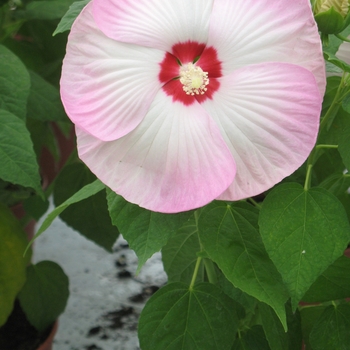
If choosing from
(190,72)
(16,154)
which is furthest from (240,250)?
(16,154)

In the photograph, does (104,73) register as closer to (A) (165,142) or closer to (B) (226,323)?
(A) (165,142)

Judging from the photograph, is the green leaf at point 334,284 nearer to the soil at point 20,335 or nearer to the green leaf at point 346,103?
the green leaf at point 346,103

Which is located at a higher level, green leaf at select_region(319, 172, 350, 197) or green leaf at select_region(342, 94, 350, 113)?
green leaf at select_region(342, 94, 350, 113)

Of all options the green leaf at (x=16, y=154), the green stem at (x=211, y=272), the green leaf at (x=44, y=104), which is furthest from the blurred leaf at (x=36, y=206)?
the green stem at (x=211, y=272)

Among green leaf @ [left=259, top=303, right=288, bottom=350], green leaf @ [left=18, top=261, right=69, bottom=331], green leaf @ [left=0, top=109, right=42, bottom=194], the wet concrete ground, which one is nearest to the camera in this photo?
green leaf @ [left=259, top=303, right=288, bottom=350]

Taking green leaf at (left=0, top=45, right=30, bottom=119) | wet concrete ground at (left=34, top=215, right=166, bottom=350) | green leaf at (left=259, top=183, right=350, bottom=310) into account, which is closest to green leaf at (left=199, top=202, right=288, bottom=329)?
green leaf at (left=259, top=183, right=350, bottom=310)

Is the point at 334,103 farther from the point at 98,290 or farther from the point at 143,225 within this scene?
the point at 98,290

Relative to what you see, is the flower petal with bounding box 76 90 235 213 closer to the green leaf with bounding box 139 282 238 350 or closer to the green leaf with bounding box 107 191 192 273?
the green leaf with bounding box 107 191 192 273
